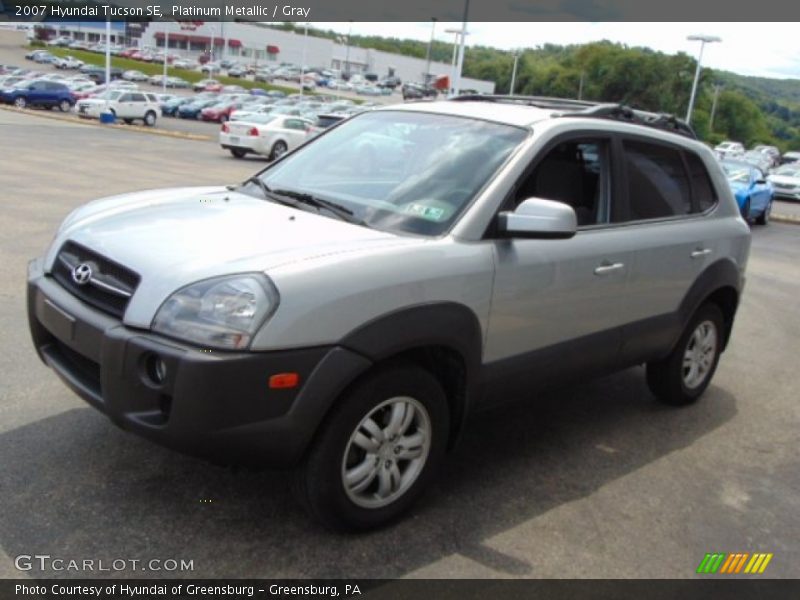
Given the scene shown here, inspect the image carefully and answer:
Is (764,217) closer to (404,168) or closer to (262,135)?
(262,135)

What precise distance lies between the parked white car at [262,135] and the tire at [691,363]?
19541 mm

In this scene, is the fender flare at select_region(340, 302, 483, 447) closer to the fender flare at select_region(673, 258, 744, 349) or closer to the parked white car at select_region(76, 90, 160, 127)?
the fender flare at select_region(673, 258, 744, 349)

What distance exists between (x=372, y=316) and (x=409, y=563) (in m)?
1.01

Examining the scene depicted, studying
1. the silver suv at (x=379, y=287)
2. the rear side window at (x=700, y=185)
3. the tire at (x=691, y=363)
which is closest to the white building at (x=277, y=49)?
the rear side window at (x=700, y=185)

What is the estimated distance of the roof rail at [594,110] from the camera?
443 centimetres

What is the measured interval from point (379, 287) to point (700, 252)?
2.72m

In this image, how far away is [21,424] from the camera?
3.97 m

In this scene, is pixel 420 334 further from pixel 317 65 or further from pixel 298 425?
pixel 317 65

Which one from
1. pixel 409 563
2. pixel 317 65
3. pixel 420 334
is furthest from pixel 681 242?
pixel 317 65

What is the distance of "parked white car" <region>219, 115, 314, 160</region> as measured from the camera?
2442cm

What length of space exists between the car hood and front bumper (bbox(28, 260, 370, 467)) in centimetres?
16

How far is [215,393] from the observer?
8.93ft

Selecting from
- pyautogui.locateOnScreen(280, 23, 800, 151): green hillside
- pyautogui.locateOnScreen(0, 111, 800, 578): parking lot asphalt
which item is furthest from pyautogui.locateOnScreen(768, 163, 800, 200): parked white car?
pyautogui.locateOnScreen(280, 23, 800, 151): green hillside

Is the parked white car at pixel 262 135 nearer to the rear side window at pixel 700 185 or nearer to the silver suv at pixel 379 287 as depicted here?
the rear side window at pixel 700 185
